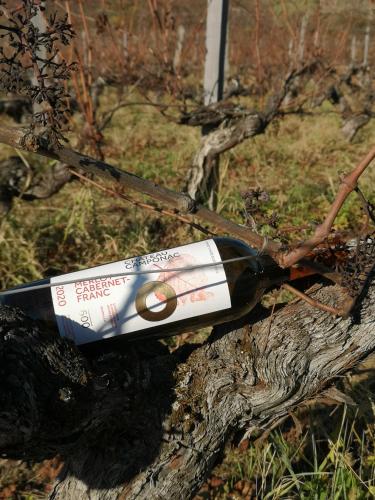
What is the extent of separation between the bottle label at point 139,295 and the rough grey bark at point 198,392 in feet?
0.41

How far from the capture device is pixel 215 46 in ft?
11.9

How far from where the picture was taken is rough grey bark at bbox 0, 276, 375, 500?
1333 mm

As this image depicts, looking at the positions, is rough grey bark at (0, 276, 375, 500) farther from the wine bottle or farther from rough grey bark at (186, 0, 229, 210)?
rough grey bark at (186, 0, 229, 210)

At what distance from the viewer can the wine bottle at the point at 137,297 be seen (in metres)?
1.17

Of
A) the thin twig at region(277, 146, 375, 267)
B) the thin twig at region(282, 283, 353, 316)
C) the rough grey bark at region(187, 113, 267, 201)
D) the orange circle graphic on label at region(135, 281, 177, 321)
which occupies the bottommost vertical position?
the rough grey bark at region(187, 113, 267, 201)

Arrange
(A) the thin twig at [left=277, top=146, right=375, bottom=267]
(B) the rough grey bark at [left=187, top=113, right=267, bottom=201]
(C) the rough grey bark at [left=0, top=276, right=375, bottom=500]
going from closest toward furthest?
(A) the thin twig at [left=277, top=146, right=375, bottom=267] → (C) the rough grey bark at [left=0, top=276, right=375, bottom=500] → (B) the rough grey bark at [left=187, top=113, right=267, bottom=201]

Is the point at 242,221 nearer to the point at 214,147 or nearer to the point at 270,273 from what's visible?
the point at 214,147

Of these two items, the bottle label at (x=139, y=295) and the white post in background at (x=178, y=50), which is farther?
the white post in background at (x=178, y=50)

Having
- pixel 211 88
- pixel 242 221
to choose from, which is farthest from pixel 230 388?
pixel 211 88

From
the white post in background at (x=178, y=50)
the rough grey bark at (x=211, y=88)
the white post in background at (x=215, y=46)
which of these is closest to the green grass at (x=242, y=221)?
the rough grey bark at (x=211, y=88)

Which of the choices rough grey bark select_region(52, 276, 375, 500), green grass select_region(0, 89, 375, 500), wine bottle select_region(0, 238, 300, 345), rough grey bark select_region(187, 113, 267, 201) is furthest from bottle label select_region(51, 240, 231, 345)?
rough grey bark select_region(187, 113, 267, 201)

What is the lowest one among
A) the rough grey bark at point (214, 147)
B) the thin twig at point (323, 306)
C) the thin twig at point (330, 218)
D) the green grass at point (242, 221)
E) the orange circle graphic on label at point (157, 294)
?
the green grass at point (242, 221)

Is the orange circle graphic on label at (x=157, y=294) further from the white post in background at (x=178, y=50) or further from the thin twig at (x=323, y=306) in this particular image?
the white post in background at (x=178, y=50)

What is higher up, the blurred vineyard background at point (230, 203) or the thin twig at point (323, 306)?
the thin twig at point (323, 306)
